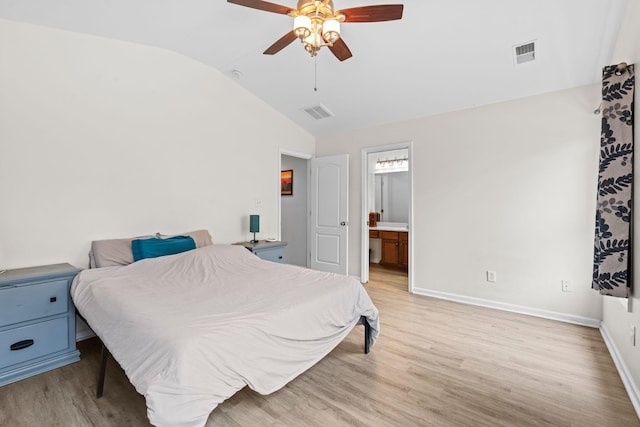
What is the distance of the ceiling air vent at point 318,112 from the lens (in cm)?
430

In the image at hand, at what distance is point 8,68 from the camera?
247cm

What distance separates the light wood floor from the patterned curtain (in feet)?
2.39

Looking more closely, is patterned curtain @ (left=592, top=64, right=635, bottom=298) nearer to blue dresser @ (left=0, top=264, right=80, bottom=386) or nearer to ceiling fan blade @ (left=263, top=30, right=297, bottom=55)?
ceiling fan blade @ (left=263, top=30, right=297, bottom=55)

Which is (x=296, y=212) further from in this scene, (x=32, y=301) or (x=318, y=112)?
(x=32, y=301)

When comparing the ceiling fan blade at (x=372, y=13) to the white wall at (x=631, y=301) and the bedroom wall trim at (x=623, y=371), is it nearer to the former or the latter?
the white wall at (x=631, y=301)

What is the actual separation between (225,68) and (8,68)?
195 cm

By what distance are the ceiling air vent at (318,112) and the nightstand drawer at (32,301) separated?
339cm

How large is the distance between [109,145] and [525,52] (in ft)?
13.3

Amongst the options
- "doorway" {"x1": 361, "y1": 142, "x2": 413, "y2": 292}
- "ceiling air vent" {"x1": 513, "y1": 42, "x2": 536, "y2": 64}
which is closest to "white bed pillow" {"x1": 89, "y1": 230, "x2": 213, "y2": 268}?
"doorway" {"x1": 361, "y1": 142, "x2": 413, "y2": 292}

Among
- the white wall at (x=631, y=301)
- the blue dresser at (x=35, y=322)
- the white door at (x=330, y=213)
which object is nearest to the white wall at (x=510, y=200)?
the white wall at (x=631, y=301)

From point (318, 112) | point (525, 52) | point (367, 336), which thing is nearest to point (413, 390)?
point (367, 336)

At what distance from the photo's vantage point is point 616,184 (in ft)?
6.87

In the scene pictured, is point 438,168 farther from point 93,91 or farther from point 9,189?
point 9,189

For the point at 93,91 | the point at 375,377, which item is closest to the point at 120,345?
the point at 375,377
